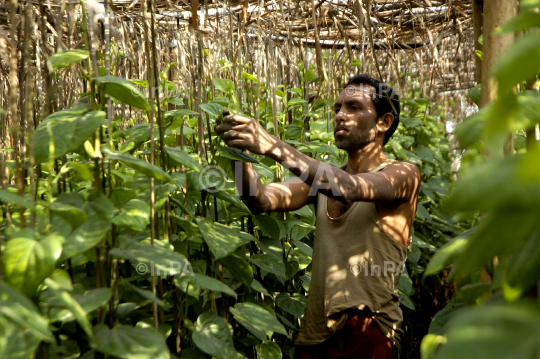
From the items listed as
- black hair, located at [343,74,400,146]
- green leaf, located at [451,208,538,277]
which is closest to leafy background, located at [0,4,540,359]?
green leaf, located at [451,208,538,277]

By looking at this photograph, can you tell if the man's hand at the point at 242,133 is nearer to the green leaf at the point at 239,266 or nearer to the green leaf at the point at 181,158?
the green leaf at the point at 181,158

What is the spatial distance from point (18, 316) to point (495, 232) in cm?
42

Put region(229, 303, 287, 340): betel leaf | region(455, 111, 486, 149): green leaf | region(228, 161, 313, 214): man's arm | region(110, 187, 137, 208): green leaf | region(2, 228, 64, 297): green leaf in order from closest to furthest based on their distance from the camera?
region(455, 111, 486, 149): green leaf < region(2, 228, 64, 297): green leaf < region(110, 187, 137, 208): green leaf < region(229, 303, 287, 340): betel leaf < region(228, 161, 313, 214): man's arm

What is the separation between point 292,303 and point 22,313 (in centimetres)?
113

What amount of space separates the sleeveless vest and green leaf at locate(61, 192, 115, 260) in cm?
88

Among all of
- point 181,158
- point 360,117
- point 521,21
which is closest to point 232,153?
point 181,158

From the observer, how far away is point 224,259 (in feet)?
3.72

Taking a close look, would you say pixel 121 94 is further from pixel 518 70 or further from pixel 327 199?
pixel 327 199

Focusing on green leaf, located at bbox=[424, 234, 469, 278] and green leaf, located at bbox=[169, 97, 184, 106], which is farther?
green leaf, located at bbox=[169, 97, 184, 106]

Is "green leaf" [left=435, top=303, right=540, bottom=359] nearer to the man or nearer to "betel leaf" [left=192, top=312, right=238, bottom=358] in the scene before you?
"betel leaf" [left=192, top=312, right=238, bottom=358]

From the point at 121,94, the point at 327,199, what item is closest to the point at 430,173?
the point at 327,199

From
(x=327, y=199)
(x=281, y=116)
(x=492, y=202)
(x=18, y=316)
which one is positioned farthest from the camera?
(x=281, y=116)

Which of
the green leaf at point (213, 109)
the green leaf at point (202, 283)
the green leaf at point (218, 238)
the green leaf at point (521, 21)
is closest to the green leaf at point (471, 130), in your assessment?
the green leaf at point (521, 21)

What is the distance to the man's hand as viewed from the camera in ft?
3.69
